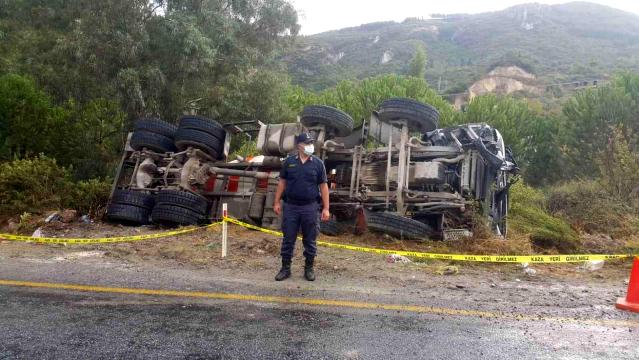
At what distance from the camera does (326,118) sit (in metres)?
9.27

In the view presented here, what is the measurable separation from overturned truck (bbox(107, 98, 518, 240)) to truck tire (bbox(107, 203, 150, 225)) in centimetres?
2

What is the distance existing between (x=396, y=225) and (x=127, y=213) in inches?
186

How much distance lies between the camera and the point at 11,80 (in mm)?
10133

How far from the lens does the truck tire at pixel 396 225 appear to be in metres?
7.58

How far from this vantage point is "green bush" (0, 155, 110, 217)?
9.11 meters

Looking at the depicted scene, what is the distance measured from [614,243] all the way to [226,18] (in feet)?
42.7

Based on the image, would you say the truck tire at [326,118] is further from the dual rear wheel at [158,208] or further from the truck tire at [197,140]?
the dual rear wheel at [158,208]

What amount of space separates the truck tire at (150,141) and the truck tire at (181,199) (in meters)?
1.37

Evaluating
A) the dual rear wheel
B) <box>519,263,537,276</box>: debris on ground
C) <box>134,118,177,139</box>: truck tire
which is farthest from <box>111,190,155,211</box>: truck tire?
<box>519,263,537,276</box>: debris on ground

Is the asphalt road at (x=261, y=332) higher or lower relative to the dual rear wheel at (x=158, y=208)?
lower

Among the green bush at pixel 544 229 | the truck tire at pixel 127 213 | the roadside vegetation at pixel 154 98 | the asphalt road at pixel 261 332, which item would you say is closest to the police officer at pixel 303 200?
the asphalt road at pixel 261 332

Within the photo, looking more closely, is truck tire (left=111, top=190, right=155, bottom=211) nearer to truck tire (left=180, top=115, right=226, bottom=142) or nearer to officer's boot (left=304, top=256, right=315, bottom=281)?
truck tire (left=180, top=115, right=226, bottom=142)

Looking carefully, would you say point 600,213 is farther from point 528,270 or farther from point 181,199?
point 181,199

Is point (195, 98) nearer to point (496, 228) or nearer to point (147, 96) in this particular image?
point (147, 96)
